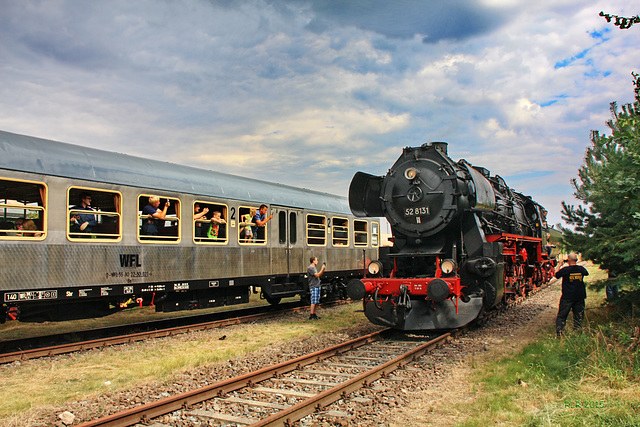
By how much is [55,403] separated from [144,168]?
5.20 m

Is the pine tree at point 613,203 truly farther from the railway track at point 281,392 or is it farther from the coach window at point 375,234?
the coach window at point 375,234

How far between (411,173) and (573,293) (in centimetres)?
357

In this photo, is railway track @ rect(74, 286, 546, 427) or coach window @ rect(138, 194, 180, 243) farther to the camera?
coach window @ rect(138, 194, 180, 243)

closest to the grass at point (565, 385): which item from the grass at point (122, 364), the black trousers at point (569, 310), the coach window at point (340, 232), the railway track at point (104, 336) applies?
the black trousers at point (569, 310)

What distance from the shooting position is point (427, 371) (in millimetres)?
6613

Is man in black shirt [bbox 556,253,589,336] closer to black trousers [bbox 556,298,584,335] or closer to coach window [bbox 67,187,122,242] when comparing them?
black trousers [bbox 556,298,584,335]

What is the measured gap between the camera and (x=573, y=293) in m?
7.96

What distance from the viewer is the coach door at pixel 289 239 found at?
12.5 metres

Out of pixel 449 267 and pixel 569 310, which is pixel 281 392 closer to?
pixel 449 267

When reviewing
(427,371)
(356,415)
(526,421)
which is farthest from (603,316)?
(356,415)

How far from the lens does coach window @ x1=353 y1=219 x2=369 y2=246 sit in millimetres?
15727

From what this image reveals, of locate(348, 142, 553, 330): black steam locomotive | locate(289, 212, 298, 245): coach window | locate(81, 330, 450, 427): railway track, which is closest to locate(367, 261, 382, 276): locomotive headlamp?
locate(348, 142, 553, 330): black steam locomotive

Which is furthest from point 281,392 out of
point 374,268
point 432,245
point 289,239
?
point 289,239

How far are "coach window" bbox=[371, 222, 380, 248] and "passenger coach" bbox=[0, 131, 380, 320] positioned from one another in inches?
153
